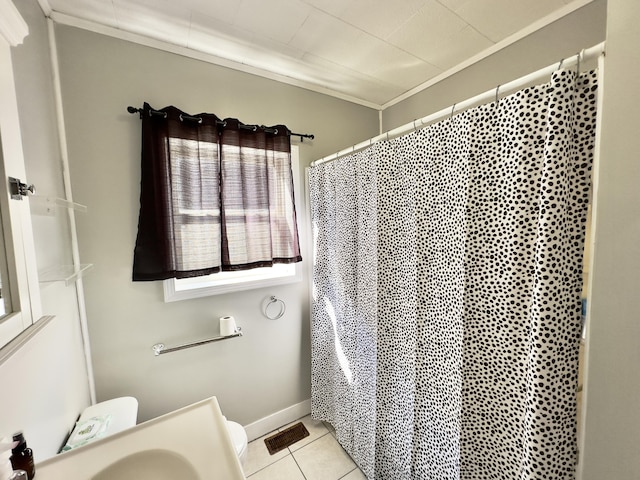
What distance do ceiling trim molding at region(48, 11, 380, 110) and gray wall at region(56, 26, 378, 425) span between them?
0.03 m

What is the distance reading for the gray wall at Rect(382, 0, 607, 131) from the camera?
1.16 metres

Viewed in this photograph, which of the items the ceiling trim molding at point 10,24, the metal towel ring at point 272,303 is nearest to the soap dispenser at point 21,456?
the ceiling trim molding at point 10,24

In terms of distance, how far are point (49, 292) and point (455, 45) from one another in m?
2.35

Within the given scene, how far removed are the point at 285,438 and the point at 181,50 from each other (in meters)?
2.67

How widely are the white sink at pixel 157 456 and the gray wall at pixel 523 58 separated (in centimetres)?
221

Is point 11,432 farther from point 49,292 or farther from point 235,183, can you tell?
point 235,183

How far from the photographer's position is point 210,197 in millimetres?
1519

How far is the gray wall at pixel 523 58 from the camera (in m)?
1.16

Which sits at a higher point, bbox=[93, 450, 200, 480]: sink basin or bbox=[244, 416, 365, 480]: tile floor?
bbox=[93, 450, 200, 480]: sink basin

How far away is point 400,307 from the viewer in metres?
1.23

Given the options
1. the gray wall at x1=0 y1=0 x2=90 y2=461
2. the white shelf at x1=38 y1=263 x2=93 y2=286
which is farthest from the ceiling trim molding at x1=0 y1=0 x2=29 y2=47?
the white shelf at x1=38 y1=263 x2=93 y2=286

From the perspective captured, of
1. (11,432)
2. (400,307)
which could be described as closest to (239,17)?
(400,307)

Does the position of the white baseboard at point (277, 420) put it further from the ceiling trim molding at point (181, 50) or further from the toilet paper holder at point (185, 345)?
the ceiling trim molding at point (181, 50)

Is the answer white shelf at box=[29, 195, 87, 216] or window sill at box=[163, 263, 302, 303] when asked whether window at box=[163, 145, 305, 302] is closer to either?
window sill at box=[163, 263, 302, 303]
